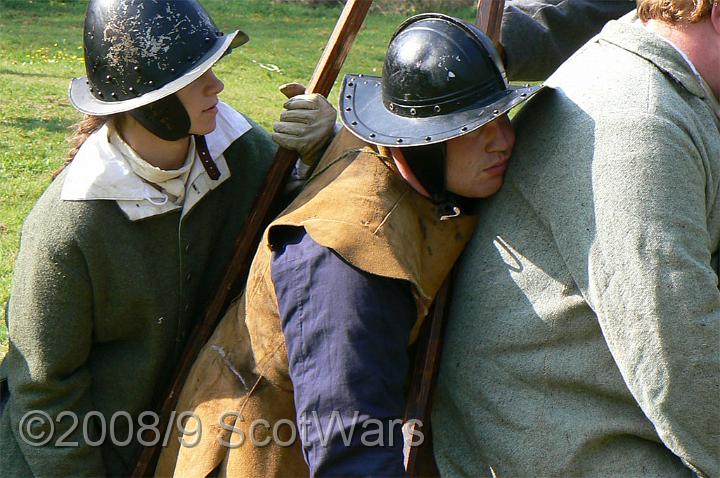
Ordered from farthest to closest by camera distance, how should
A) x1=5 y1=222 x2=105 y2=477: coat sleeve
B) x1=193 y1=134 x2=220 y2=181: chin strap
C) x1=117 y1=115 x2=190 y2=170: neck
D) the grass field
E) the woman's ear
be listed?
the grass field, x1=193 y1=134 x2=220 y2=181: chin strap, x1=117 y1=115 x2=190 y2=170: neck, x1=5 y1=222 x2=105 y2=477: coat sleeve, the woman's ear

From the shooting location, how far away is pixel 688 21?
109 inches

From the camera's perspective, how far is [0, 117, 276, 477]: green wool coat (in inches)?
122

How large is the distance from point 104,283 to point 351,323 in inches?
42.6

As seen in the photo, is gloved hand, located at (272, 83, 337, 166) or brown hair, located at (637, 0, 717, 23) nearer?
brown hair, located at (637, 0, 717, 23)

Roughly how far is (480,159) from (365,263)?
0.51 m

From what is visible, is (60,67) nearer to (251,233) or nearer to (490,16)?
(251,233)

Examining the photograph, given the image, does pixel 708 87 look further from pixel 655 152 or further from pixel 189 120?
pixel 189 120

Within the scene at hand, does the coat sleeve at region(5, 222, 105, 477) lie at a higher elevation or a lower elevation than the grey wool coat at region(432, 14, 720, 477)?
lower

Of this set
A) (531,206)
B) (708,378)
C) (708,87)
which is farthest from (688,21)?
(708,378)

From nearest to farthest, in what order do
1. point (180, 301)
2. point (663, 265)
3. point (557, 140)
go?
point (663, 265) < point (557, 140) < point (180, 301)

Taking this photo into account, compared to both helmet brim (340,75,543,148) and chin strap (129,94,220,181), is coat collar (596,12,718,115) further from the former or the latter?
chin strap (129,94,220,181)

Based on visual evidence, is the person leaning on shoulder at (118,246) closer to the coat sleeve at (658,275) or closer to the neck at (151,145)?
the neck at (151,145)

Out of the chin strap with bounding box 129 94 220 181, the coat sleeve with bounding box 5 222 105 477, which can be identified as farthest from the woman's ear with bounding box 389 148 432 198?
the coat sleeve with bounding box 5 222 105 477

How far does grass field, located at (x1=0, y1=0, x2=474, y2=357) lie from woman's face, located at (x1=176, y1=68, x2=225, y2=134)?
2.54 metres
